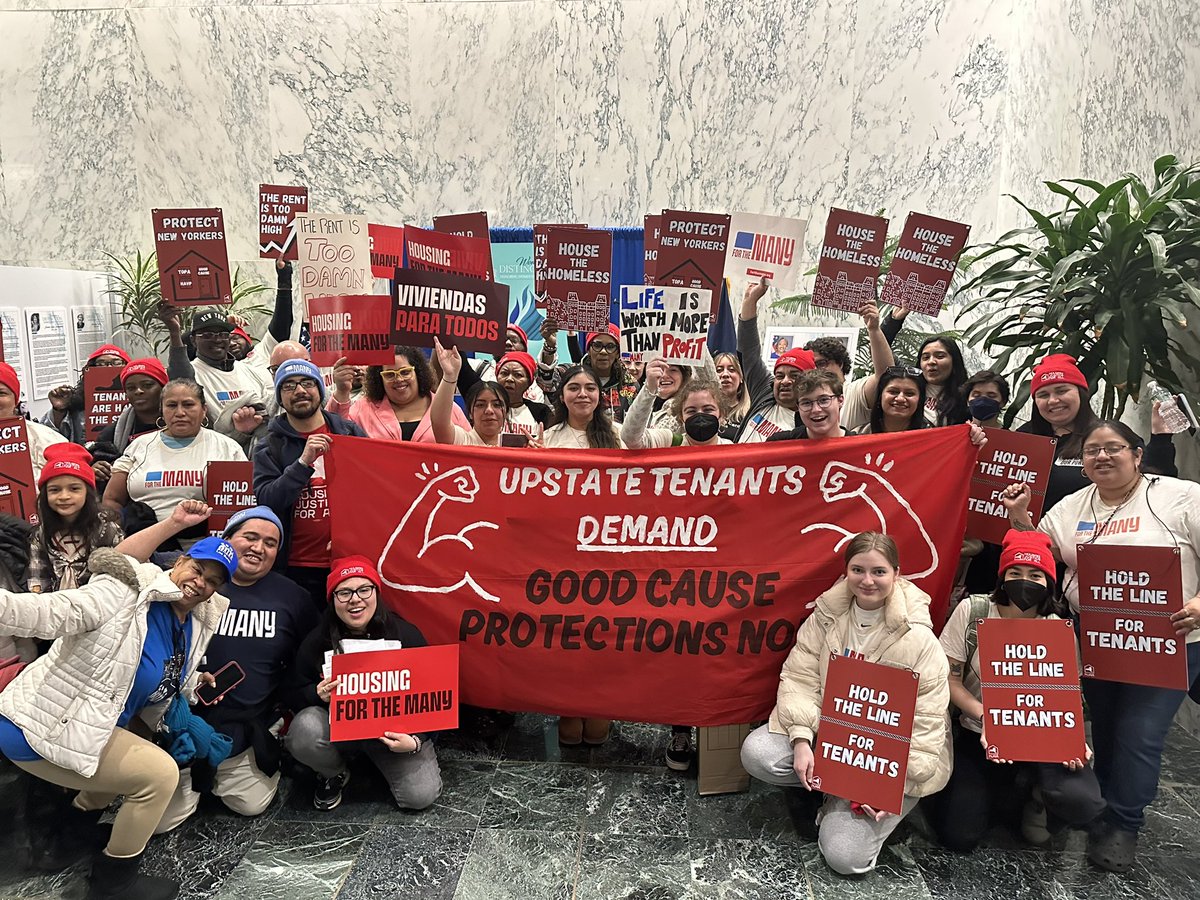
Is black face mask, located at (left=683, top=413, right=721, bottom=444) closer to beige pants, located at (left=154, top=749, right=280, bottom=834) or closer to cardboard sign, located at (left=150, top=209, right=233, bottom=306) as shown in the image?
beige pants, located at (left=154, top=749, right=280, bottom=834)

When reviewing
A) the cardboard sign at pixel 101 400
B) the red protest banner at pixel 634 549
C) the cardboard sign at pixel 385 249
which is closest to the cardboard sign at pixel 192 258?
the cardboard sign at pixel 101 400

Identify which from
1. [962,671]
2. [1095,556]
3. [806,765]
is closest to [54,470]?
[806,765]

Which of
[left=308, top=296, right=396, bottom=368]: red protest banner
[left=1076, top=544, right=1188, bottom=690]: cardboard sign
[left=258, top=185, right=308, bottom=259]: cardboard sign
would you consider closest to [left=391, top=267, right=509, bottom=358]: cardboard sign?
[left=308, top=296, right=396, bottom=368]: red protest banner

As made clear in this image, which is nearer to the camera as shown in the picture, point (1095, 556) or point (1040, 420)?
point (1095, 556)

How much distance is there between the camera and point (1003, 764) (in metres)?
3.37

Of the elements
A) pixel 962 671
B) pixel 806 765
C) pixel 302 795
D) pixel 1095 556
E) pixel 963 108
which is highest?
pixel 963 108

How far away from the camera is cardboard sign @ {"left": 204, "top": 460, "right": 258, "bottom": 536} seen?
3971 mm

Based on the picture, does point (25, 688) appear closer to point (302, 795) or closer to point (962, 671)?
point (302, 795)

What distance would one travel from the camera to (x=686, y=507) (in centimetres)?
373

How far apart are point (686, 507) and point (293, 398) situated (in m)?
1.86

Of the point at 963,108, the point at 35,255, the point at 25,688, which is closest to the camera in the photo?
the point at 25,688

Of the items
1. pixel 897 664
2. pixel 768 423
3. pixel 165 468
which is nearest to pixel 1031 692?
pixel 897 664

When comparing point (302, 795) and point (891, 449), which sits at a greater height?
point (891, 449)

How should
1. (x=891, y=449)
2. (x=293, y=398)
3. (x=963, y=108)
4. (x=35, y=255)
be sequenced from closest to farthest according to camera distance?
(x=891, y=449), (x=293, y=398), (x=963, y=108), (x=35, y=255)
